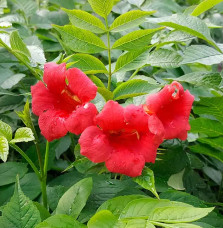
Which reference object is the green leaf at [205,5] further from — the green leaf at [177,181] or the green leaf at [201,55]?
the green leaf at [177,181]

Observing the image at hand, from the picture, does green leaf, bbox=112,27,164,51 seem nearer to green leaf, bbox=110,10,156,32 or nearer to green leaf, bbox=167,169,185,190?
green leaf, bbox=110,10,156,32

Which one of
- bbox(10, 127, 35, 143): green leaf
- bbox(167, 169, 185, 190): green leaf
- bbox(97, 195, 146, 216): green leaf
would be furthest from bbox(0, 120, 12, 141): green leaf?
bbox(167, 169, 185, 190): green leaf

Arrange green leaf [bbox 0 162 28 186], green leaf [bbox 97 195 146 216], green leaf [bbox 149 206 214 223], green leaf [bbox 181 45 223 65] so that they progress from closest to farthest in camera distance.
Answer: green leaf [bbox 149 206 214 223] → green leaf [bbox 97 195 146 216] → green leaf [bbox 181 45 223 65] → green leaf [bbox 0 162 28 186]

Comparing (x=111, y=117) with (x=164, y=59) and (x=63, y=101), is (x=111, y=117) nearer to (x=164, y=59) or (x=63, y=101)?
(x=63, y=101)

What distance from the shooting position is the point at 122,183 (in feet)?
2.88

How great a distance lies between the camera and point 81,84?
0.73 metres

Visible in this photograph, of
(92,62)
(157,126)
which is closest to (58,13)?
(92,62)

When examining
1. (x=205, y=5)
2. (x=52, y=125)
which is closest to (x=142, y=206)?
(x=52, y=125)

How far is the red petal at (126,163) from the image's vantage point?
0.68 m

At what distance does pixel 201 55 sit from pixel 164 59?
0.27 ft

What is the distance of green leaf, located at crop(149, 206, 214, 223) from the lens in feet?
2.06

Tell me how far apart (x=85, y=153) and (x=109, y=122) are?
0.07 meters

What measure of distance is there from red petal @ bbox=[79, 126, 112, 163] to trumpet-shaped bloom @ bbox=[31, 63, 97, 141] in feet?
0.07

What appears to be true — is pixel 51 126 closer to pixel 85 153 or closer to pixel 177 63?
pixel 85 153
